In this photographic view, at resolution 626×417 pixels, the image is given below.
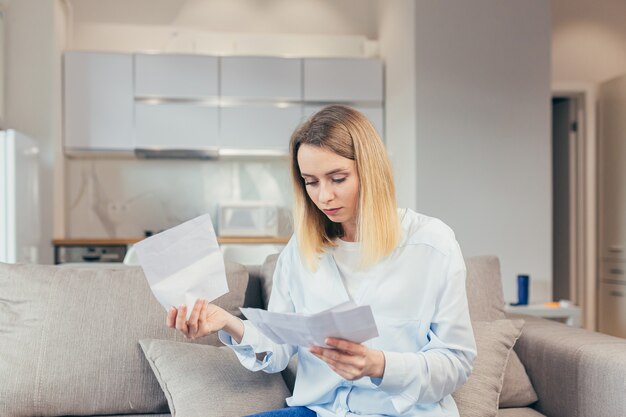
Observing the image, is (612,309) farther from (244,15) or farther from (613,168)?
(244,15)

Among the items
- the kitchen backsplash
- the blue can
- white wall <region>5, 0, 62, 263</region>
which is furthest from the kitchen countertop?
the blue can

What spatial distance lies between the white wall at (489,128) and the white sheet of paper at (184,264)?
10.0 feet

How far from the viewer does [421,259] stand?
61.2 inches

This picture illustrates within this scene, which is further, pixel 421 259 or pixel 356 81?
pixel 356 81

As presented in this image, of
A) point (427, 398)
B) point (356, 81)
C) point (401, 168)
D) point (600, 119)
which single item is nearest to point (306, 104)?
point (356, 81)

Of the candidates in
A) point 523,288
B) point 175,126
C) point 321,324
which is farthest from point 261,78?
point 321,324

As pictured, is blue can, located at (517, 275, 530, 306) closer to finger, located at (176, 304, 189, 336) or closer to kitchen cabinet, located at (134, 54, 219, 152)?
kitchen cabinet, located at (134, 54, 219, 152)

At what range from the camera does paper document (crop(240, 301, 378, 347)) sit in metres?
1.17

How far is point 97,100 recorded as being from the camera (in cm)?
514

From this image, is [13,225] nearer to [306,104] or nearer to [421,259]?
[306,104]

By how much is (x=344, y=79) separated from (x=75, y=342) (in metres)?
3.85

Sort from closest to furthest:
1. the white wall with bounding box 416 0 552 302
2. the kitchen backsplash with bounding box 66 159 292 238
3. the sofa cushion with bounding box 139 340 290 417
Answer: the sofa cushion with bounding box 139 340 290 417, the white wall with bounding box 416 0 552 302, the kitchen backsplash with bounding box 66 159 292 238

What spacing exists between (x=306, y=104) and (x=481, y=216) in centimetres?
163

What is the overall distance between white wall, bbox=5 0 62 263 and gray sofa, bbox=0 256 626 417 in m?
3.02
